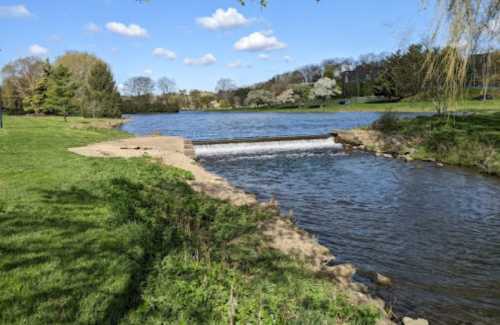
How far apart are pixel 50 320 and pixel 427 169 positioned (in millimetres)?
16648

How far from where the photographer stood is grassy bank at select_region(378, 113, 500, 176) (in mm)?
16234

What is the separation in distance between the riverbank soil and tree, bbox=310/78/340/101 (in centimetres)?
7220

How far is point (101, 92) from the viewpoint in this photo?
55.8 meters

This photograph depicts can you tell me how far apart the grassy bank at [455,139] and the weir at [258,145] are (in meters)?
4.36

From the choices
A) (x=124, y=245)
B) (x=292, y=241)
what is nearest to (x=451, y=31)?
(x=292, y=241)

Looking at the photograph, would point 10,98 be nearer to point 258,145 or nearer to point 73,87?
point 73,87

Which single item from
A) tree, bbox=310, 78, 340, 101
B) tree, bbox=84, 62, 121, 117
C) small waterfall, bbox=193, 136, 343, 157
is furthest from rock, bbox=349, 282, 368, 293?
tree, bbox=310, 78, 340, 101

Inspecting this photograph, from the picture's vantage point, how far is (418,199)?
11.6m

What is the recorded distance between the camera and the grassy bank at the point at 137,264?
3.67 meters

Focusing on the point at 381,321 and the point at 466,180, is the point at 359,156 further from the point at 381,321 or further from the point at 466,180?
the point at 381,321

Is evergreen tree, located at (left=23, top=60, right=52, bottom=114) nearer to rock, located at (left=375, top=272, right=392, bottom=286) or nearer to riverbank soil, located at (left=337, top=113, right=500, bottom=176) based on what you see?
riverbank soil, located at (left=337, top=113, right=500, bottom=176)

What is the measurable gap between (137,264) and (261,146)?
65.0 ft

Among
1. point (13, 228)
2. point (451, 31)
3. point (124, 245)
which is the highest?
point (451, 31)

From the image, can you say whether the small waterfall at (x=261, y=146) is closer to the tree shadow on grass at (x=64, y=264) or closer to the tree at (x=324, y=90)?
the tree shadow on grass at (x=64, y=264)
